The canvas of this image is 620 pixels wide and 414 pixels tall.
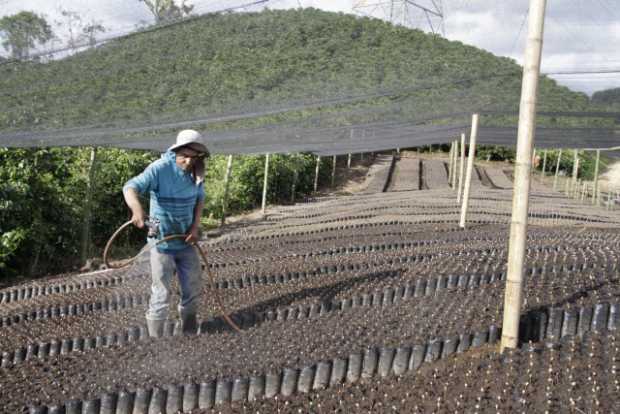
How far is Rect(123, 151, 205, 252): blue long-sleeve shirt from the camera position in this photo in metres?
4.06

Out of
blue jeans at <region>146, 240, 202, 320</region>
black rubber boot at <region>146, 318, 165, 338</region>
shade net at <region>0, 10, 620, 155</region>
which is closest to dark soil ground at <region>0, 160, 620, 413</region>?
black rubber boot at <region>146, 318, 165, 338</region>

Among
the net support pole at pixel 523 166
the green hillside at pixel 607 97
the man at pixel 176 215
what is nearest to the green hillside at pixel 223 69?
the man at pixel 176 215

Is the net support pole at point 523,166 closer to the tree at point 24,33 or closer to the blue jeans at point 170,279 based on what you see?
the blue jeans at point 170,279

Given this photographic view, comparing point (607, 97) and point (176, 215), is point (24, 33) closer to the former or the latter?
point (176, 215)

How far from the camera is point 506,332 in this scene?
→ 11.3 ft

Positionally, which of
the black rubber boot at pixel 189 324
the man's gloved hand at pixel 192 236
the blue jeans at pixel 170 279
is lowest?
the black rubber boot at pixel 189 324

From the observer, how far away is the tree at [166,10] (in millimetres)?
5374

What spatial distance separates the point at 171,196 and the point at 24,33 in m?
2.47

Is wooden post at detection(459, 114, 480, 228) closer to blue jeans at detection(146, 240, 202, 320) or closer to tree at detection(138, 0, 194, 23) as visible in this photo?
tree at detection(138, 0, 194, 23)

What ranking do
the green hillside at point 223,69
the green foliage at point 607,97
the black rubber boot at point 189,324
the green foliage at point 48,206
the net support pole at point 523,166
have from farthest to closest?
the green foliage at point 607,97, the green foliage at point 48,206, the green hillside at point 223,69, the black rubber boot at point 189,324, the net support pole at point 523,166

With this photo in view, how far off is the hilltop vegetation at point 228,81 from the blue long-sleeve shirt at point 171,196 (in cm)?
193

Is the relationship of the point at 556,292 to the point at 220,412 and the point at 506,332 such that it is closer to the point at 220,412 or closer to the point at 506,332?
the point at 506,332

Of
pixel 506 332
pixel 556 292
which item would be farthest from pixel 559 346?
pixel 556 292

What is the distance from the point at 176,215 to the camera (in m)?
4.21
